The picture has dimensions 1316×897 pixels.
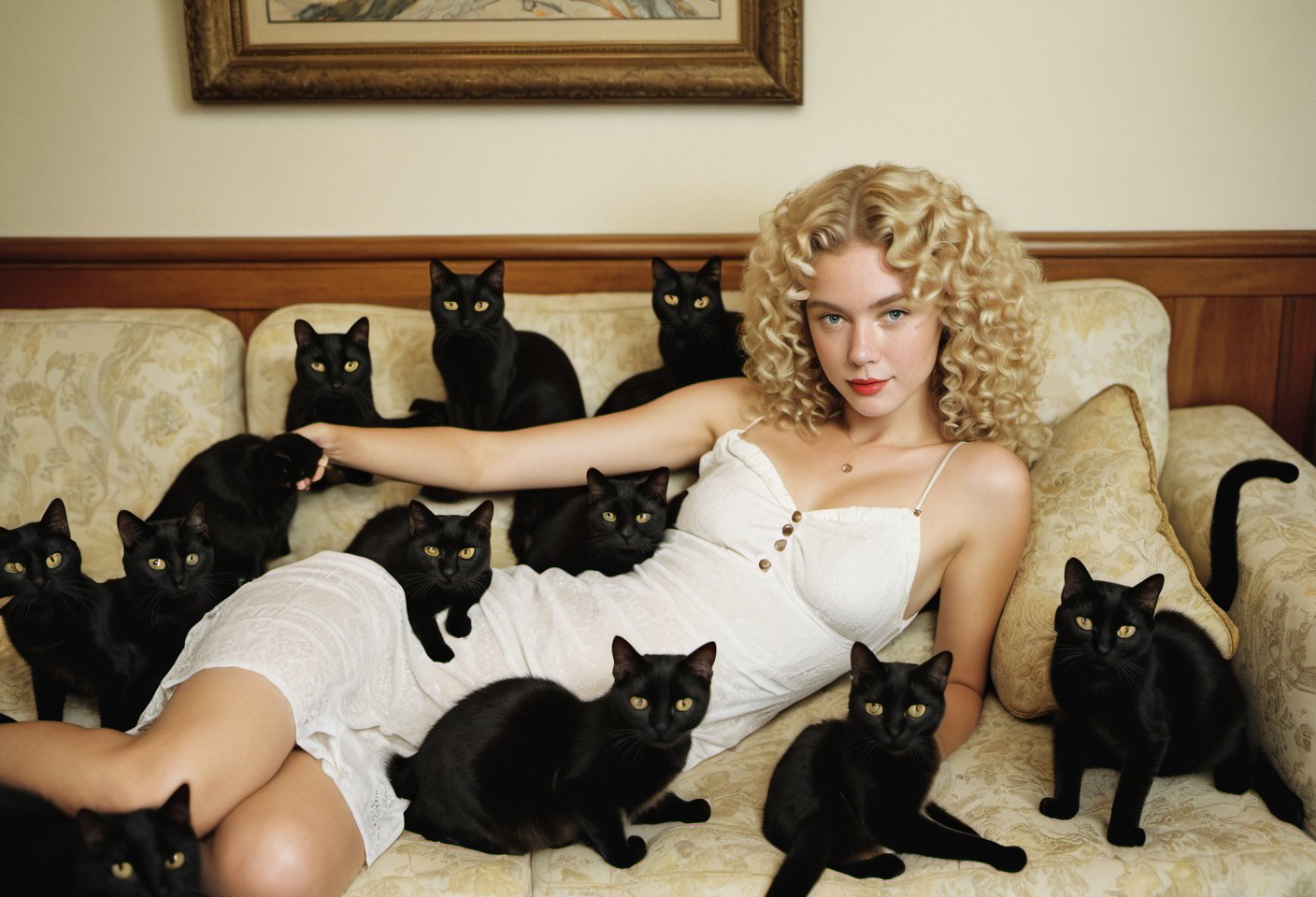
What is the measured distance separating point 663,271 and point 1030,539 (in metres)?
0.92

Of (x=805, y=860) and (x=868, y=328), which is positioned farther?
(x=868, y=328)

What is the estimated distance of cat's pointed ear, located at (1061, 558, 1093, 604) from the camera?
1.44 metres

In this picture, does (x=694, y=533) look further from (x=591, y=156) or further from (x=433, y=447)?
(x=591, y=156)

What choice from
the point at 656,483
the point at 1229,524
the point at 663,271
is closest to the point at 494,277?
the point at 663,271

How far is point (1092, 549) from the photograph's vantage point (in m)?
1.62

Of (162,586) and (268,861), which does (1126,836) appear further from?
(162,586)

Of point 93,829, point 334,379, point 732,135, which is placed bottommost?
point 93,829

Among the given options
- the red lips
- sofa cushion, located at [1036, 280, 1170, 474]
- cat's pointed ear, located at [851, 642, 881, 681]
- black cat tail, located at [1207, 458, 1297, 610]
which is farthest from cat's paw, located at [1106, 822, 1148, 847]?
sofa cushion, located at [1036, 280, 1170, 474]

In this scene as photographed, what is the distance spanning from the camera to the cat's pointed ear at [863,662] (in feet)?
4.61

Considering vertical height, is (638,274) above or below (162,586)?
above

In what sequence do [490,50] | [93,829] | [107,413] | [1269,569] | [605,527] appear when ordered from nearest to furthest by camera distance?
[93,829]
[1269,569]
[605,527]
[107,413]
[490,50]

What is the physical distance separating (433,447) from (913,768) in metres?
1.02

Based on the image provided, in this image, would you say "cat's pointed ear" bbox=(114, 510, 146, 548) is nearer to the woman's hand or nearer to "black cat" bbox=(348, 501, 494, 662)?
the woman's hand

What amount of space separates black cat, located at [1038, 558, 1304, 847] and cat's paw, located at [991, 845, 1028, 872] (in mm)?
148
